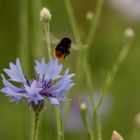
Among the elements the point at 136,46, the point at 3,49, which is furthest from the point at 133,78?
the point at 3,49

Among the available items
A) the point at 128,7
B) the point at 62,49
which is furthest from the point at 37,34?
the point at 128,7

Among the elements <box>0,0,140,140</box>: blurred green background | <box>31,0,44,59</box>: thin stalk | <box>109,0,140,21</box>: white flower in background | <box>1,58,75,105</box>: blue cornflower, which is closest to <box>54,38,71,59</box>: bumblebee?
<box>1,58,75,105</box>: blue cornflower

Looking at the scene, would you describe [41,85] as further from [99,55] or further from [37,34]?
[99,55]

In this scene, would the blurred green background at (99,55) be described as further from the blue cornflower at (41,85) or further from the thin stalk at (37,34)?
the blue cornflower at (41,85)

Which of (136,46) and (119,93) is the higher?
(136,46)

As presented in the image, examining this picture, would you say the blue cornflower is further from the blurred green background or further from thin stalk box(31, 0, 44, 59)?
the blurred green background

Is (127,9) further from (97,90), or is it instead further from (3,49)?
(3,49)
